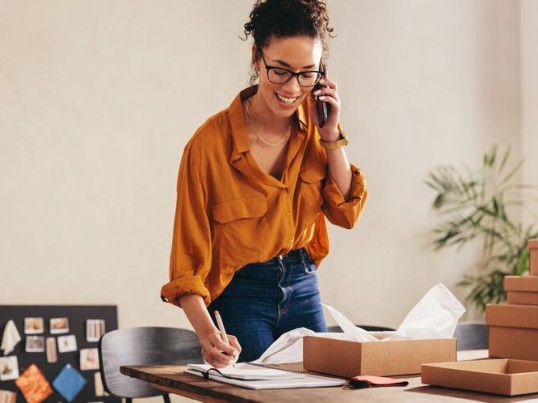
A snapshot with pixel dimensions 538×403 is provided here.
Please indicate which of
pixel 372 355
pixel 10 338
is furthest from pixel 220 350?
pixel 10 338

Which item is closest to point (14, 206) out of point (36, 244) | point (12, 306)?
point (36, 244)

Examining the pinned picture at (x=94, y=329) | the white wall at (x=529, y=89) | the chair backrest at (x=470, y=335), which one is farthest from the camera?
the white wall at (x=529, y=89)

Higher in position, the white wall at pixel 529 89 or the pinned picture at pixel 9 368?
the white wall at pixel 529 89

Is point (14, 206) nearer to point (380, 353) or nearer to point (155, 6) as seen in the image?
point (155, 6)

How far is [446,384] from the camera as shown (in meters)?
1.39

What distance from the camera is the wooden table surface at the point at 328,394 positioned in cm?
126

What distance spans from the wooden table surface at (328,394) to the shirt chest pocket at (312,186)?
0.65 metres

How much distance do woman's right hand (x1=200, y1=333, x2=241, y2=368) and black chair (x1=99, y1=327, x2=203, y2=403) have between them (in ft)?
3.29

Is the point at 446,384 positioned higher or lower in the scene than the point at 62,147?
lower

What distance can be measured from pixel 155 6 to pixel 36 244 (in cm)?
132

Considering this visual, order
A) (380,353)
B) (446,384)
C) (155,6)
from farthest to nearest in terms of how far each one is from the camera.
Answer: (155,6)
(380,353)
(446,384)

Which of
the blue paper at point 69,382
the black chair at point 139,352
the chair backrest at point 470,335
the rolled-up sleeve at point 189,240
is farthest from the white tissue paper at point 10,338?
the chair backrest at point 470,335

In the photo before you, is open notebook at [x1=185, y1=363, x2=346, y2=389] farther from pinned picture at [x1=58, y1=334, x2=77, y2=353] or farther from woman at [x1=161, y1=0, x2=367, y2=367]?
pinned picture at [x1=58, y1=334, x2=77, y2=353]

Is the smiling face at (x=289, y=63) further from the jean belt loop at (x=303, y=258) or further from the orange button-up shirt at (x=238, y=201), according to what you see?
the jean belt loop at (x=303, y=258)
